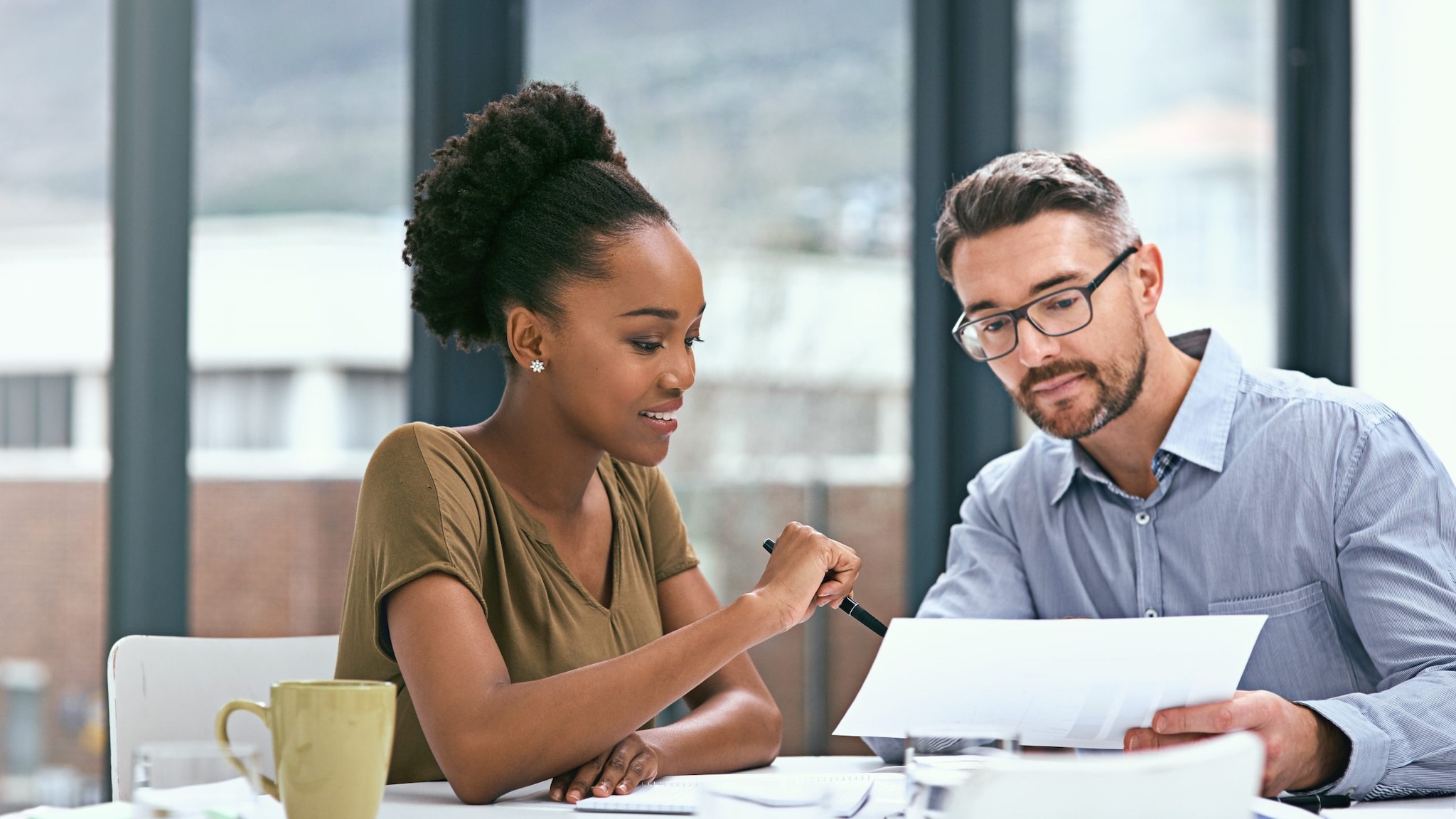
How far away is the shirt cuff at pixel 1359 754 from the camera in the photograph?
139 centimetres

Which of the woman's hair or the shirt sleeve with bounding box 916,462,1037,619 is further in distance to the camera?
the shirt sleeve with bounding box 916,462,1037,619

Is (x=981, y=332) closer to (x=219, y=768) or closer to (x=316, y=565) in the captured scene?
(x=219, y=768)

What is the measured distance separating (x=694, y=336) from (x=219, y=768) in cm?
91

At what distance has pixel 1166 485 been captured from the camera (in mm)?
1797

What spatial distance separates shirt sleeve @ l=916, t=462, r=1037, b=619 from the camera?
1.91 meters

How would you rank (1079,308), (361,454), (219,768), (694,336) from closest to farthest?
(219,768) < (694,336) < (1079,308) < (361,454)

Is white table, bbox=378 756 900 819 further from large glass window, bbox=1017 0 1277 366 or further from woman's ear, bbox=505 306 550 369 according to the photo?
large glass window, bbox=1017 0 1277 366

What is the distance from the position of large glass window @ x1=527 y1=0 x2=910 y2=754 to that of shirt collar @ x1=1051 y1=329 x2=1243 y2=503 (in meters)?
0.95

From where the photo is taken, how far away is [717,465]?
2803mm

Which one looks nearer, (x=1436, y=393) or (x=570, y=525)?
(x=570, y=525)

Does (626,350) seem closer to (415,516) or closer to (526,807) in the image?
(415,516)

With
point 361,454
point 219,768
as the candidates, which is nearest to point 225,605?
point 361,454

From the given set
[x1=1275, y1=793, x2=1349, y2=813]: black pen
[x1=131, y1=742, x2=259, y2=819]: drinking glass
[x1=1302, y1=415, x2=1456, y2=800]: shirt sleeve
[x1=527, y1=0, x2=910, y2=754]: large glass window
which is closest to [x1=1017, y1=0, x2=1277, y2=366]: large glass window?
[x1=527, y1=0, x2=910, y2=754]: large glass window

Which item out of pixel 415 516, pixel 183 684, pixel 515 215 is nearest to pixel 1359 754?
pixel 415 516
